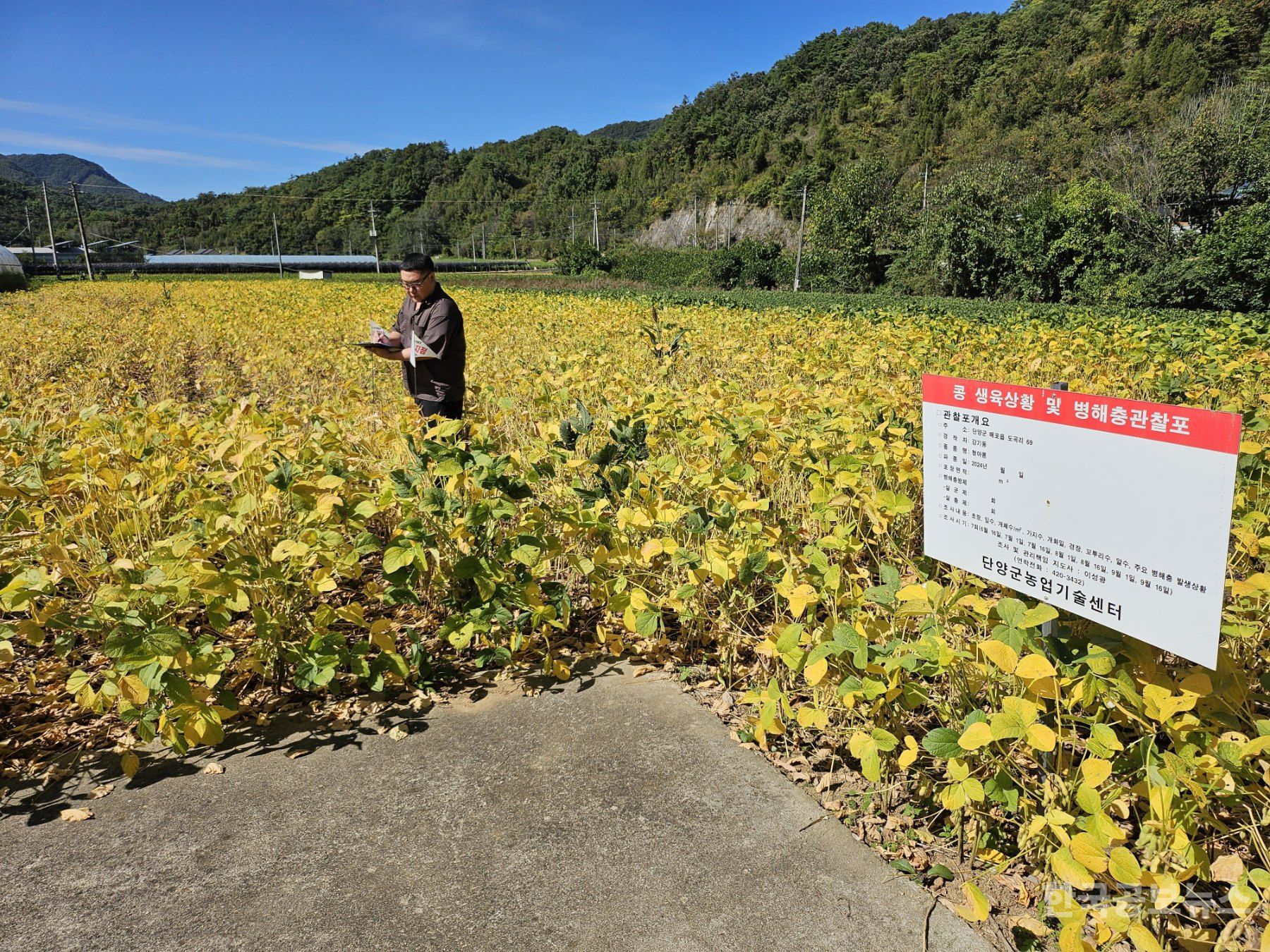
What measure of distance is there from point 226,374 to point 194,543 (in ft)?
21.7

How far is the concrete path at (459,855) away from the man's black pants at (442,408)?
259cm

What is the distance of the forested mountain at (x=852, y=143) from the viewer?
154 feet

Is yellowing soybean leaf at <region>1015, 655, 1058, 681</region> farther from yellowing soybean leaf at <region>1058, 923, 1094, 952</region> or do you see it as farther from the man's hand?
the man's hand

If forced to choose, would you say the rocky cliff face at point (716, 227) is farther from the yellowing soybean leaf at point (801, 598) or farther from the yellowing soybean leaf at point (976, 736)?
the yellowing soybean leaf at point (976, 736)

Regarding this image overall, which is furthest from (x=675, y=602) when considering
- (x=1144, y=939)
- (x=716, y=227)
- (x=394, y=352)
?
(x=716, y=227)

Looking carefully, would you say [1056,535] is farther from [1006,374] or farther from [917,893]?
[1006,374]

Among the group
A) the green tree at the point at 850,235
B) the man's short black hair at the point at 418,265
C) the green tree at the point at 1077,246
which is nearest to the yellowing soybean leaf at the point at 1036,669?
the man's short black hair at the point at 418,265

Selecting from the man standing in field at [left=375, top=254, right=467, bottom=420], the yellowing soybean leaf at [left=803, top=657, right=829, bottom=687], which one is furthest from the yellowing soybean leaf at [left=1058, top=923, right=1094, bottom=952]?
the man standing in field at [left=375, top=254, right=467, bottom=420]

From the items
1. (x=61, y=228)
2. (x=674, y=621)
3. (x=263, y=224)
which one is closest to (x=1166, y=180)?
(x=674, y=621)

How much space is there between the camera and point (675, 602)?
2.83 meters

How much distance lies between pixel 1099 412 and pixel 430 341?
387cm

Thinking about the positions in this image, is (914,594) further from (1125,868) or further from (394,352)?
(394,352)

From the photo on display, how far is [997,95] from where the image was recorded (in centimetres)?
6322

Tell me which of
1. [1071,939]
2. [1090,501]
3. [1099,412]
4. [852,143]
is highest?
[852,143]
